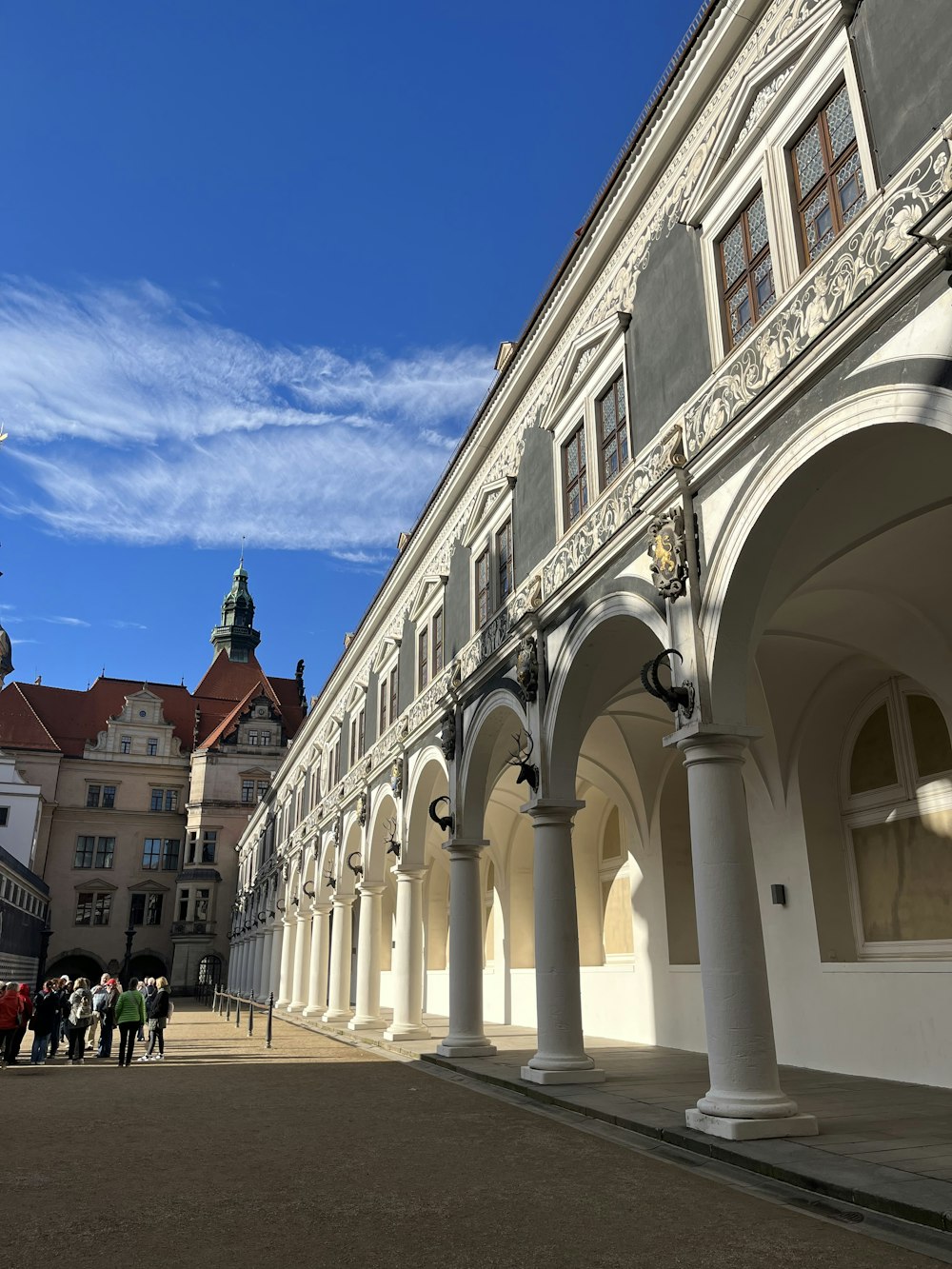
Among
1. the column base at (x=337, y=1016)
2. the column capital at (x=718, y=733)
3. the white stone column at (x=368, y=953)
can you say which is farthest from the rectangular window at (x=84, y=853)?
the column capital at (x=718, y=733)

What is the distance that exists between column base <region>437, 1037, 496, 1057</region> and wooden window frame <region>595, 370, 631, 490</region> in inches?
388

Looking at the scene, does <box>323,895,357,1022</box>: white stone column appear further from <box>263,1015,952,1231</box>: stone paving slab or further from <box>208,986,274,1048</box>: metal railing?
<box>263,1015,952,1231</box>: stone paving slab

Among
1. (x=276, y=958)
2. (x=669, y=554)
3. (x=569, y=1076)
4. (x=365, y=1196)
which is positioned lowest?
(x=365, y=1196)

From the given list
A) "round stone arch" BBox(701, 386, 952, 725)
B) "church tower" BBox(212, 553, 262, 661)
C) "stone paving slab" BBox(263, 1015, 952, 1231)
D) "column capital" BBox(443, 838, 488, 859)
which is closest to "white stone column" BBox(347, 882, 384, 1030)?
"column capital" BBox(443, 838, 488, 859)

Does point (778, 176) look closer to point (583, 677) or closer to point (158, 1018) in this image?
point (583, 677)

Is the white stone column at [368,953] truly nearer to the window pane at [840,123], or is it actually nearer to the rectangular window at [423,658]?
the rectangular window at [423,658]

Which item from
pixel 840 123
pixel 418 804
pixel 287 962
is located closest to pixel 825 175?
pixel 840 123

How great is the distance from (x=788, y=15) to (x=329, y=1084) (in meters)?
14.2

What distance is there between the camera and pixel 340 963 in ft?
94.7

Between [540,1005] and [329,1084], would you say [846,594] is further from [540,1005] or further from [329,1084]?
[329,1084]

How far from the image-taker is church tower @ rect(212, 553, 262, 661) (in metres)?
87.3

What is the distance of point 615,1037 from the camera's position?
779 inches

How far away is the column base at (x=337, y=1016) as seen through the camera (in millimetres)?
28328

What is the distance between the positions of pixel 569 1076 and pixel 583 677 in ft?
16.8
